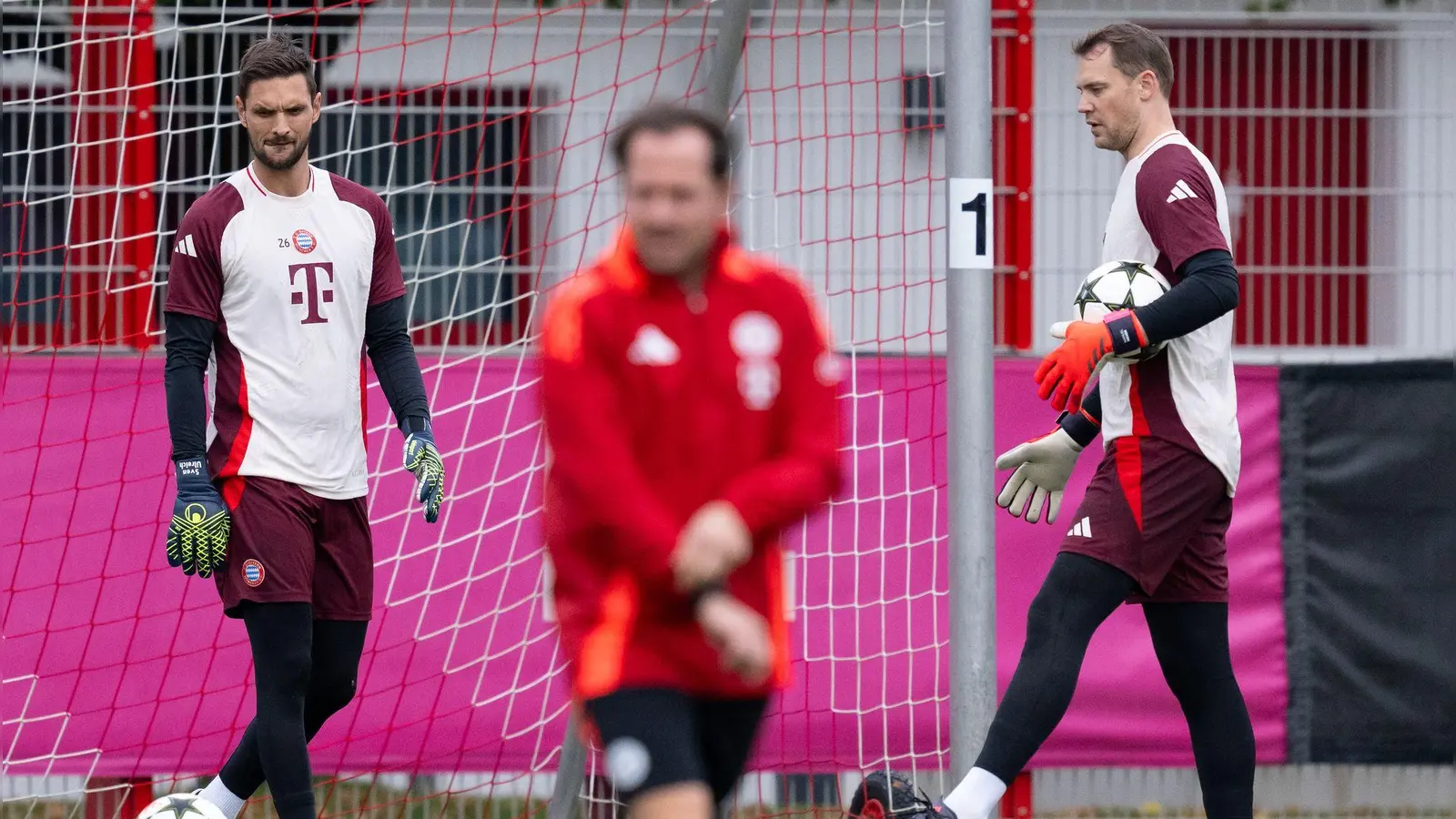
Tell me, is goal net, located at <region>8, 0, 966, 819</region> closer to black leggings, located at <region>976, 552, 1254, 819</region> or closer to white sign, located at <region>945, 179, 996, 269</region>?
white sign, located at <region>945, 179, 996, 269</region>

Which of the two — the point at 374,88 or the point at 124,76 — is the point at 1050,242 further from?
the point at 124,76

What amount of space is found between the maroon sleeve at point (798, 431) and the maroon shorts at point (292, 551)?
1.71m

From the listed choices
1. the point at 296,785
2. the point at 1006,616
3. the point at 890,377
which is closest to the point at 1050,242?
the point at 890,377

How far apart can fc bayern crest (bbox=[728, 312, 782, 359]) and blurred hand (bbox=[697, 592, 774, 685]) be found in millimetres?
363

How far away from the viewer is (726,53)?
15.2ft

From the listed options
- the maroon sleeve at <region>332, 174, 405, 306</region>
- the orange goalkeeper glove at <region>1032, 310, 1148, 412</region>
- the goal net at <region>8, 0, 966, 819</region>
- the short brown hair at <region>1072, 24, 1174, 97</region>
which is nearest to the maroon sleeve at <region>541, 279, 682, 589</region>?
the orange goalkeeper glove at <region>1032, 310, 1148, 412</region>

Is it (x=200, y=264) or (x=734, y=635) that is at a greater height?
(x=200, y=264)

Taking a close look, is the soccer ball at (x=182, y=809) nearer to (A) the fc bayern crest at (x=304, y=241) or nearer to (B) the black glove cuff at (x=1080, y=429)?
(A) the fc bayern crest at (x=304, y=241)

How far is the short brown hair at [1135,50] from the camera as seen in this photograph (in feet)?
13.5

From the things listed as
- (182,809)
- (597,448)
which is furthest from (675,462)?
(182,809)

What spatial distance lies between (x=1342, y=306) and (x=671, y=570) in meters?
4.04

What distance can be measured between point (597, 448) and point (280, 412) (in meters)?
1.78

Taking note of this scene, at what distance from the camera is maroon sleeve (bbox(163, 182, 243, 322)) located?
411 cm

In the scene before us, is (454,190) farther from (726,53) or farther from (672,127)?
(672,127)
